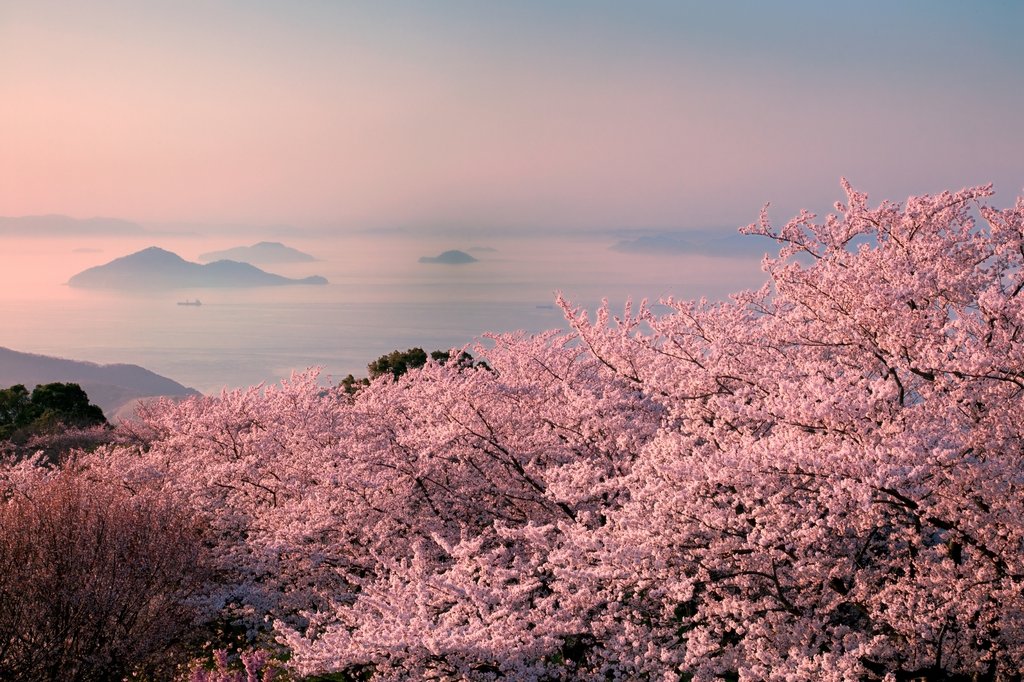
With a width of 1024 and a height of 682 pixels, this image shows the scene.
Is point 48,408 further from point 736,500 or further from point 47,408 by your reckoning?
point 736,500

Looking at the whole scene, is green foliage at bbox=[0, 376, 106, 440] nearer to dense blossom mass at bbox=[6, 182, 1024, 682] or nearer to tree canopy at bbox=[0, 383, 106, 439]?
tree canopy at bbox=[0, 383, 106, 439]

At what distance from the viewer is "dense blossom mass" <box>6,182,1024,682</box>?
12.2 m

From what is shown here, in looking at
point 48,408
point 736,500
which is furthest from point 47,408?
point 736,500

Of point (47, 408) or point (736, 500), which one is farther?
point (47, 408)

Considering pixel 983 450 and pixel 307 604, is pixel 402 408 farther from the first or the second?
pixel 983 450

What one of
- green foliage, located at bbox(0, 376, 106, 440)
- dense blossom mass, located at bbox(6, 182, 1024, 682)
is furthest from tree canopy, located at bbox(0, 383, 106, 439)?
dense blossom mass, located at bbox(6, 182, 1024, 682)

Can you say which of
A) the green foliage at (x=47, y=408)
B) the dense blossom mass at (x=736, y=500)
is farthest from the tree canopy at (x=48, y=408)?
the dense blossom mass at (x=736, y=500)

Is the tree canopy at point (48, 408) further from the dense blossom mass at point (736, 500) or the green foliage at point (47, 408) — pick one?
the dense blossom mass at point (736, 500)

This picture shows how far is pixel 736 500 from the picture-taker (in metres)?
13.1

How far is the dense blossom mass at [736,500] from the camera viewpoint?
12.2 metres

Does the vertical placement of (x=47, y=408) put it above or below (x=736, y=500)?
below

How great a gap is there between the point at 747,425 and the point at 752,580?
8.51ft

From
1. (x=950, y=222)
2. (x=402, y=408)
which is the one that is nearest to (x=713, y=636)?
(x=950, y=222)

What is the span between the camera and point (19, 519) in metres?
18.6
